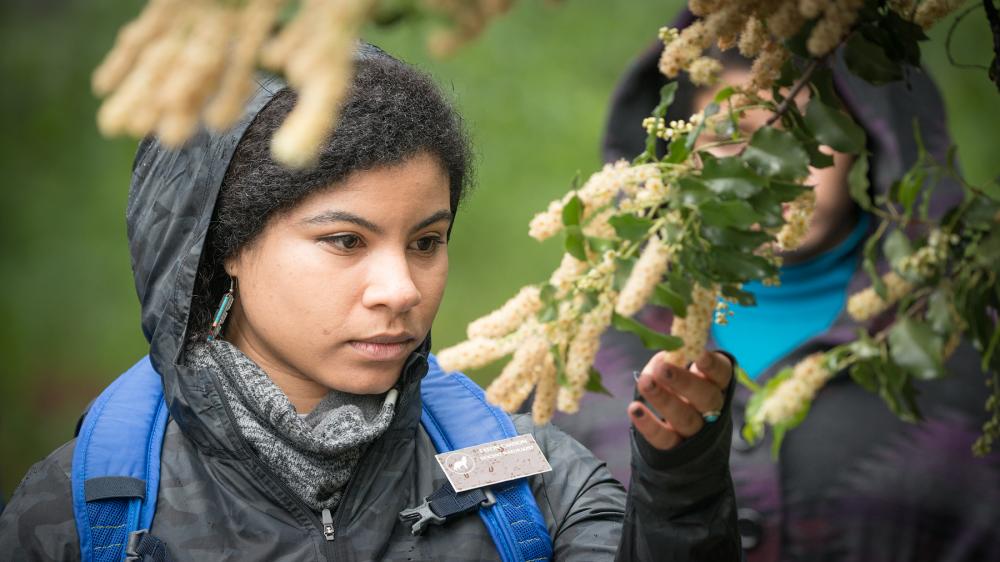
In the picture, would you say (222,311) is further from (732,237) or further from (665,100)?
(732,237)

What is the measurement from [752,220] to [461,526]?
0.77 metres

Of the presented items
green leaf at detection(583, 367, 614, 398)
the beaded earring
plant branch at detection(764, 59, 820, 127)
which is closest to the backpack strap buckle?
the beaded earring

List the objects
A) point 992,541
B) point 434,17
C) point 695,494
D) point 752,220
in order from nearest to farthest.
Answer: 1. point 434,17
2. point 752,220
3. point 695,494
4. point 992,541

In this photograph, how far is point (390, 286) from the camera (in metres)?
1.65

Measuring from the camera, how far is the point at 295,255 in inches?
65.9

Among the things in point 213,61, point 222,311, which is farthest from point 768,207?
point 222,311

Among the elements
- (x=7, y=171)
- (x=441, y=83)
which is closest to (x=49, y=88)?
(x=7, y=171)

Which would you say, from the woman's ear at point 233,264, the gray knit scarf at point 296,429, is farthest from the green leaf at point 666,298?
the woman's ear at point 233,264

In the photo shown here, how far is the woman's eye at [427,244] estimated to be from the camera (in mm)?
1750

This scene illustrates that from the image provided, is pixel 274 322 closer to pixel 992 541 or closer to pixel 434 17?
pixel 434 17

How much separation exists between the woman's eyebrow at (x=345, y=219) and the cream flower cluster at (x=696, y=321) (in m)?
0.55

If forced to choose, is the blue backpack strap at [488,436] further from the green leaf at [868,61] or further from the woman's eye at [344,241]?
the green leaf at [868,61]

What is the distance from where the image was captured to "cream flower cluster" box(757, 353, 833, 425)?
1142 millimetres

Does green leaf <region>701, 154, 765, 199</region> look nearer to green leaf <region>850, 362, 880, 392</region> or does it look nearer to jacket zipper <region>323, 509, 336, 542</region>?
green leaf <region>850, 362, 880, 392</region>
